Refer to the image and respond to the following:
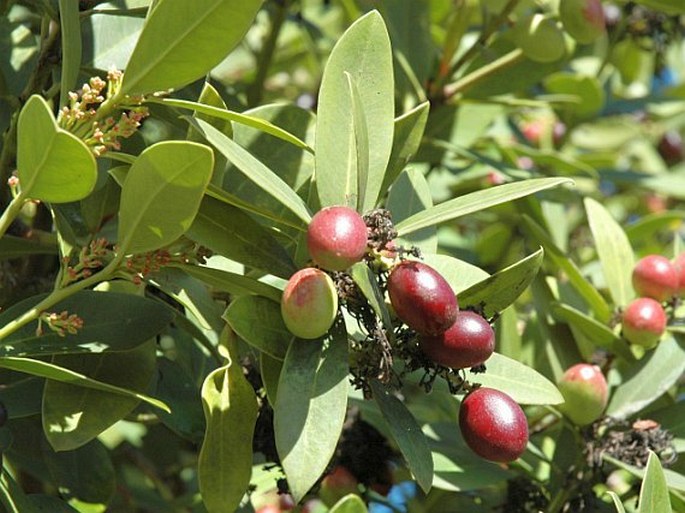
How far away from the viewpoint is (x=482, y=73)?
6.65 ft

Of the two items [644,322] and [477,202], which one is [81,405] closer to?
[477,202]

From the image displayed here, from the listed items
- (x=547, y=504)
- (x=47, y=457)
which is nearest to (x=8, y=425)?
(x=47, y=457)

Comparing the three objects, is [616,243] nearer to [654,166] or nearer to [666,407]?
[666,407]

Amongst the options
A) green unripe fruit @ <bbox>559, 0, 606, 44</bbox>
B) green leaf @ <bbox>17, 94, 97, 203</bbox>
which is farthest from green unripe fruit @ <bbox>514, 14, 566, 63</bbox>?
green leaf @ <bbox>17, 94, 97, 203</bbox>

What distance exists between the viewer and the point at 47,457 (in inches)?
57.5

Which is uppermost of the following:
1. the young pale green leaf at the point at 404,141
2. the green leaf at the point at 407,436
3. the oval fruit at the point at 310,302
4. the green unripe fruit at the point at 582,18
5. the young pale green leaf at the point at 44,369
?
the green unripe fruit at the point at 582,18

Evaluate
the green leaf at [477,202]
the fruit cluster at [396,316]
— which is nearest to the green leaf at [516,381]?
the fruit cluster at [396,316]

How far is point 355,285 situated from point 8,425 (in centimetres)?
56

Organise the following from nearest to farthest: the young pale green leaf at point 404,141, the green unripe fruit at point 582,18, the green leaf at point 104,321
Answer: the green leaf at point 104,321 < the young pale green leaf at point 404,141 < the green unripe fruit at point 582,18

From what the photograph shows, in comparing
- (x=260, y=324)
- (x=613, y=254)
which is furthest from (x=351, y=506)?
(x=613, y=254)

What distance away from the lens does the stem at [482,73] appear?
2.01 metres

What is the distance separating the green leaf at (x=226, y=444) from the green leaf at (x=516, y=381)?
0.83 ft

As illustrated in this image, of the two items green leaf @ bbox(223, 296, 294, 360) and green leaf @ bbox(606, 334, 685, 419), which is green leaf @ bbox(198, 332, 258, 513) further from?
green leaf @ bbox(606, 334, 685, 419)

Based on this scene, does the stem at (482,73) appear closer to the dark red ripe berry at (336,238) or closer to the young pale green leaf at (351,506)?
the dark red ripe berry at (336,238)
